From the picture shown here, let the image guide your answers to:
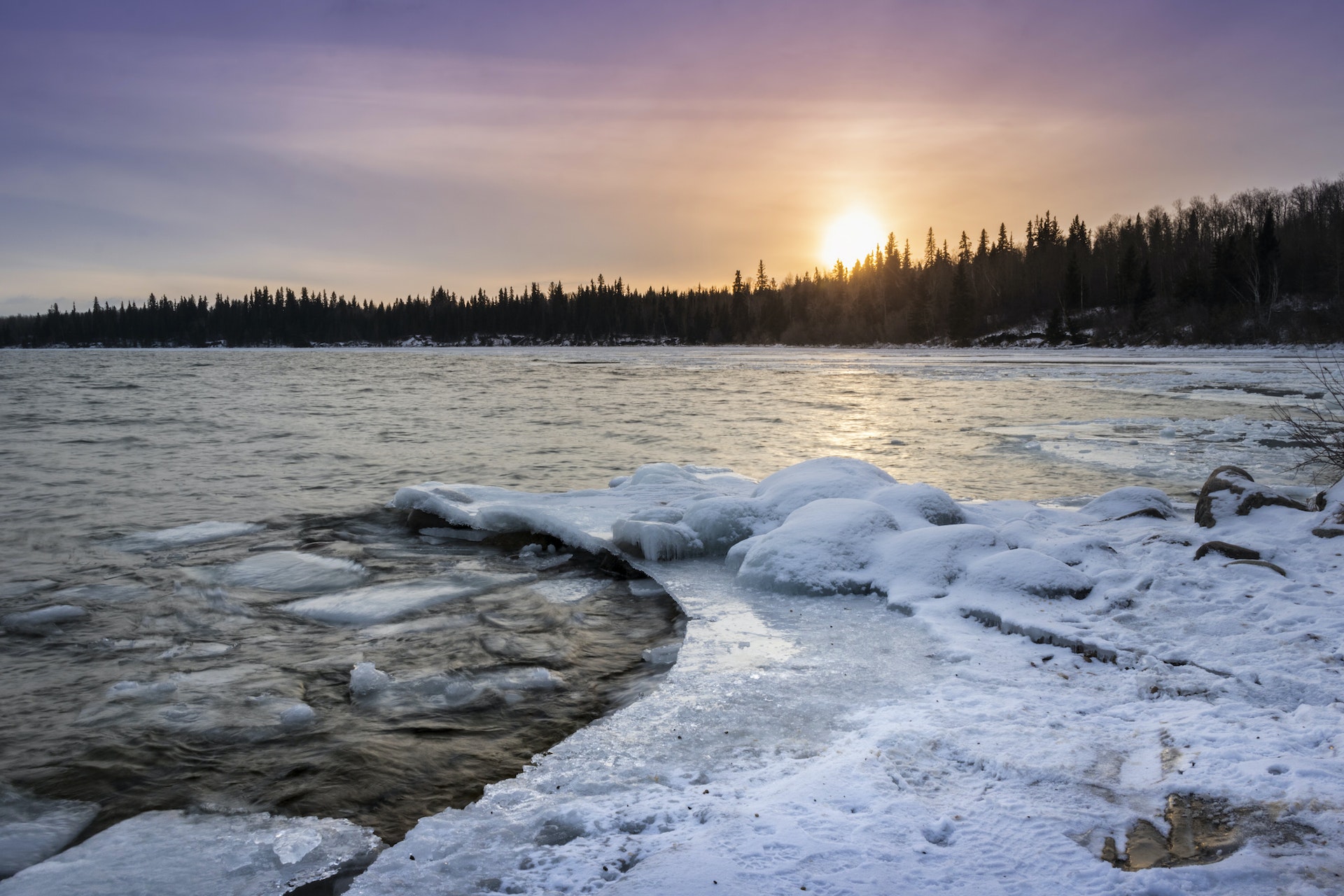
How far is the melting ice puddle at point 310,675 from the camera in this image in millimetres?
3473

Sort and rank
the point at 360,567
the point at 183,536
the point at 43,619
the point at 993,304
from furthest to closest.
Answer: the point at 993,304
the point at 183,536
the point at 360,567
the point at 43,619

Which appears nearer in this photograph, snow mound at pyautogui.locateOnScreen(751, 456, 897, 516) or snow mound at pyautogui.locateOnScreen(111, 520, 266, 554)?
snow mound at pyautogui.locateOnScreen(751, 456, 897, 516)

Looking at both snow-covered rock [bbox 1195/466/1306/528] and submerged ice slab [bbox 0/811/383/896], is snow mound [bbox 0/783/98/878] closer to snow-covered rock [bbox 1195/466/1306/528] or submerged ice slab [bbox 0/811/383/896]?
submerged ice slab [bbox 0/811/383/896]

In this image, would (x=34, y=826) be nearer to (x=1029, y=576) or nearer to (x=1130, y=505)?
(x=1029, y=576)

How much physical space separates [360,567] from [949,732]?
213 inches

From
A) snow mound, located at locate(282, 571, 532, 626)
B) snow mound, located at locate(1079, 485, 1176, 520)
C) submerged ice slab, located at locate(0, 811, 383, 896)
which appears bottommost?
submerged ice slab, located at locate(0, 811, 383, 896)

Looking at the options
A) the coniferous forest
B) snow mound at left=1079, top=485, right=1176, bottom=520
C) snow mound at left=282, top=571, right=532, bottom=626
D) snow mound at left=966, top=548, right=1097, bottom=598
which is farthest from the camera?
the coniferous forest

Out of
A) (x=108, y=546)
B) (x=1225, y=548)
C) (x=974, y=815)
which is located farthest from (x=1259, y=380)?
(x=108, y=546)

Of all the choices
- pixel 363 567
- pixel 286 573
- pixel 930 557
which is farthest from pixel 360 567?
pixel 930 557

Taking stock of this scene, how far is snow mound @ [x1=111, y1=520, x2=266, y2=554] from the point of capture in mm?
7617

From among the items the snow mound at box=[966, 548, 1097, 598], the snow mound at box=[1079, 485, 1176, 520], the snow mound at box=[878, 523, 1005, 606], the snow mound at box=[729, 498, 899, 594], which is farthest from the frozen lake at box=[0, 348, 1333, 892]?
the snow mound at box=[966, 548, 1097, 598]

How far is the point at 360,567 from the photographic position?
7004mm

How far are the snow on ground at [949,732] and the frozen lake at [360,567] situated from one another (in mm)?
640

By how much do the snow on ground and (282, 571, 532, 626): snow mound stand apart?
5.51 feet
